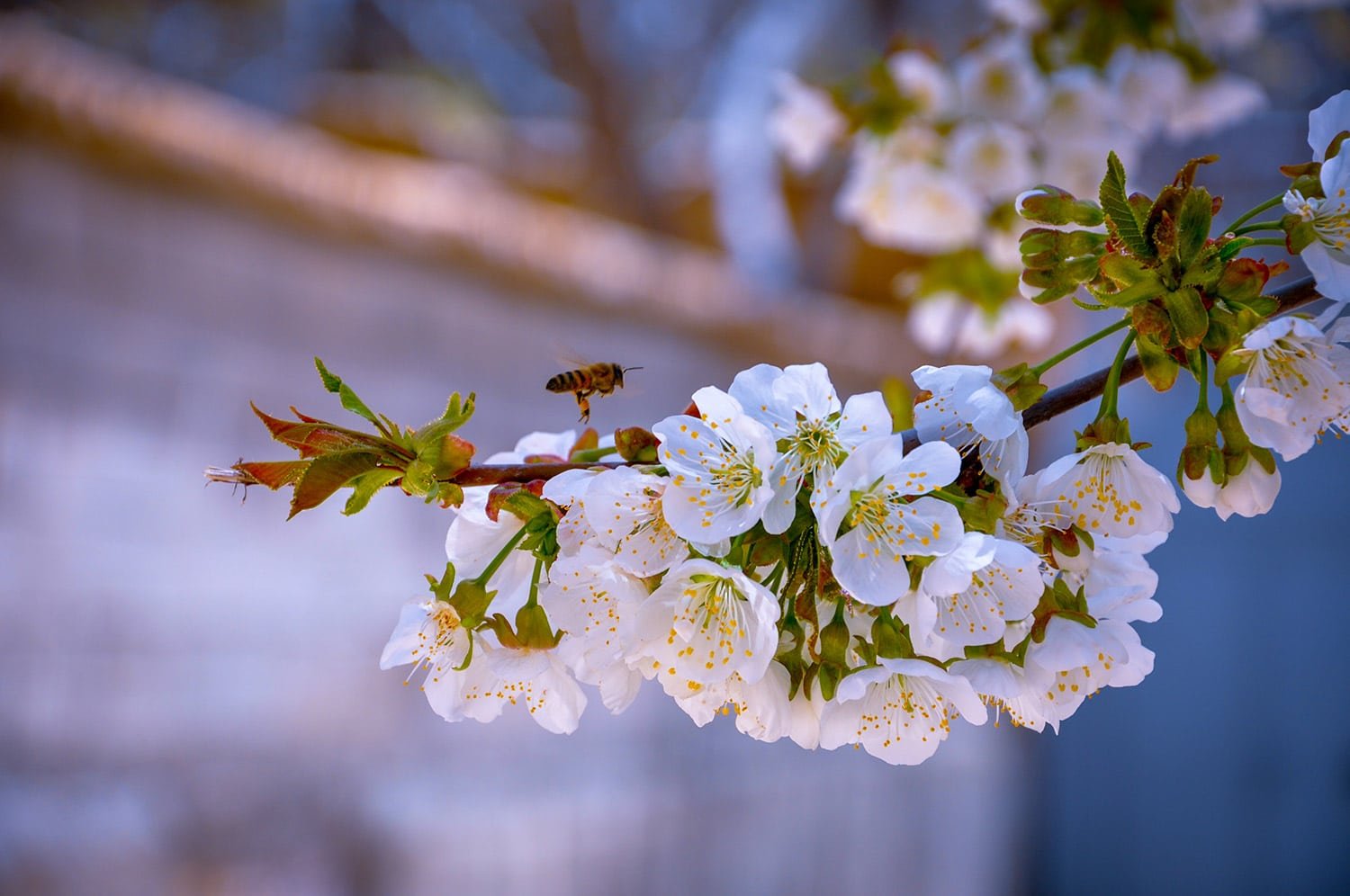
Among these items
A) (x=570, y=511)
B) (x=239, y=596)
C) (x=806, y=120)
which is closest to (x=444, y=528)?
(x=239, y=596)

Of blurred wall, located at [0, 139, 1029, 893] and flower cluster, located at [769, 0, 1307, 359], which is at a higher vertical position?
flower cluster, located at [769, 0, 1307, 359]

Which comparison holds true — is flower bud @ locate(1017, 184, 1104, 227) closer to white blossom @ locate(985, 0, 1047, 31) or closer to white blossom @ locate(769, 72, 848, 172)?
white blossom @ locate(769, 72, 848, 172)

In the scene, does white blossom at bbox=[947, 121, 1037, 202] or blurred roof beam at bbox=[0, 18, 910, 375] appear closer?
white blossom at bbox=[947, 121, 1037, 202]

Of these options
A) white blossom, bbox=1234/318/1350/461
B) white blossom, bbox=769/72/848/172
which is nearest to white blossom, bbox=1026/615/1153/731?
white blossom, bbox=1234/318/1350/461

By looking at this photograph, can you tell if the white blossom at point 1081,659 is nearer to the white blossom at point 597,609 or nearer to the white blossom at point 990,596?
the white blossom at point 990,596

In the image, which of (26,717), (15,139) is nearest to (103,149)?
(15,139)

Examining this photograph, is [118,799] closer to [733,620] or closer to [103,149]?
[103,149]
